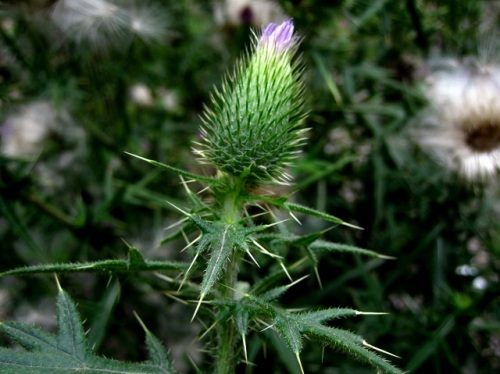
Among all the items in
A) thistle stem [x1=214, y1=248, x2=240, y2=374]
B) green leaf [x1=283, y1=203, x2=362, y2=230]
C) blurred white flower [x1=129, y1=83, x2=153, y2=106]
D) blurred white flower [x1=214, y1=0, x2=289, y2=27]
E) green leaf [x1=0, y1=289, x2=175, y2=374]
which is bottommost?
green leaf [x1=0, y1=289, x2=175, y2=374]

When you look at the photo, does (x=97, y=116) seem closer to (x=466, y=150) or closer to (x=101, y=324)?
(x=101, y=324)

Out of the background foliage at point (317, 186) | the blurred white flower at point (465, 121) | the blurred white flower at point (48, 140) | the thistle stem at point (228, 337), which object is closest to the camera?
the thistle stem at point (228, 337)

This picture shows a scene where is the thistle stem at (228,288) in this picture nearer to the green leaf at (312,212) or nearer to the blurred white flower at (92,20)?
the green leaf at (312,212)

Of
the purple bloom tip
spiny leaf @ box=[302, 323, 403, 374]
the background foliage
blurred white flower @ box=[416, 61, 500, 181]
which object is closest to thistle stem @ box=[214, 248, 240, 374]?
spiny leaf @ box=[302, 323, 403, 374]

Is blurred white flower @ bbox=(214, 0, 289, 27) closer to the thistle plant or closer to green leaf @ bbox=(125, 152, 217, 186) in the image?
the thistle plant

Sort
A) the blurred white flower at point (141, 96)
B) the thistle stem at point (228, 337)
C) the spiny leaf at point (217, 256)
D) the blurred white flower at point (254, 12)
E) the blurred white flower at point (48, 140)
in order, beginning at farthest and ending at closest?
the blurred white flower at point (141, 96)
the blurred white flower at point (48, 140)
the blurred white flower at point (254, 12)
the thistle stem at point (228, 337)
the spiny leaf at point (217, 256)

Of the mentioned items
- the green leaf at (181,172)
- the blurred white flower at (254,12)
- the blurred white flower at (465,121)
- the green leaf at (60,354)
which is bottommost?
the green leaf at (60,354)

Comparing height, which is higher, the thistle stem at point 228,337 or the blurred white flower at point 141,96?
the blurred white flower at point 141,96

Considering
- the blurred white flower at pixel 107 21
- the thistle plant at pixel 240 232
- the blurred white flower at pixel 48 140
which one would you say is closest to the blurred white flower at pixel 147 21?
the blurred white flower at pixel 107 21
